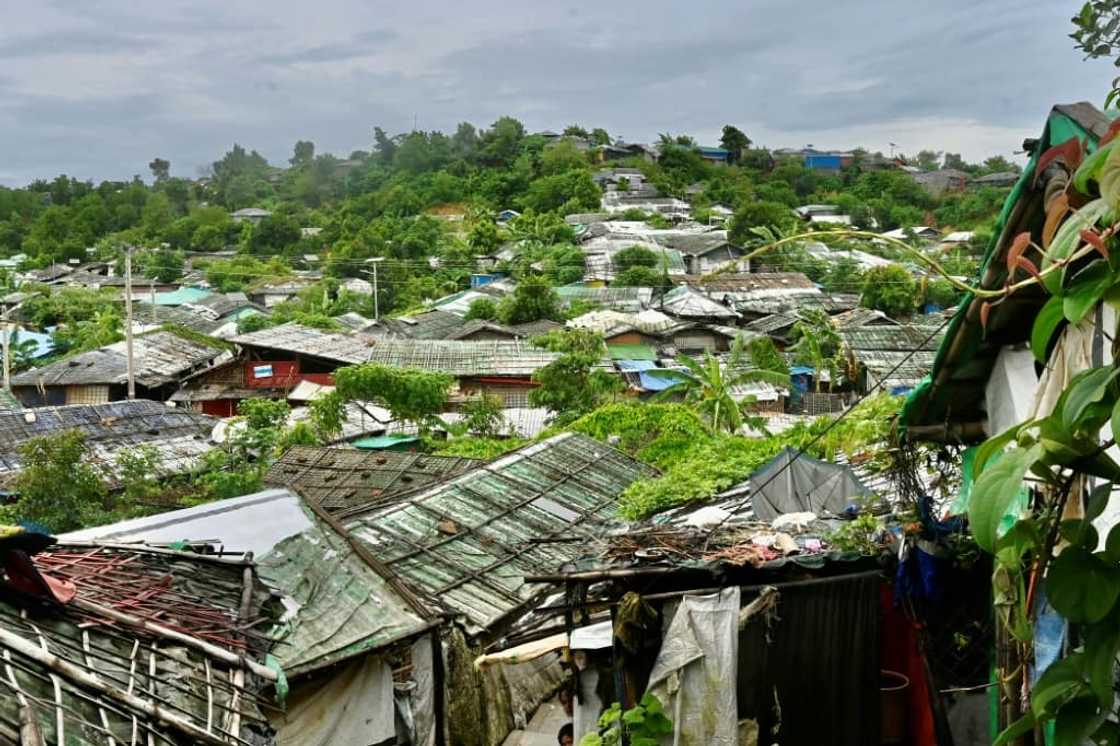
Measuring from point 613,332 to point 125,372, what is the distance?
1650cm

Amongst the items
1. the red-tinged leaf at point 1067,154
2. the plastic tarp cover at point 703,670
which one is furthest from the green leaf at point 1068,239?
the plastic tarp cover at point 703,670

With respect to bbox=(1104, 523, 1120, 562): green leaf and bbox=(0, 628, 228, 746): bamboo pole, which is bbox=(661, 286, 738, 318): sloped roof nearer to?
bbox=(0, 628, 228, 746): bamboo pole

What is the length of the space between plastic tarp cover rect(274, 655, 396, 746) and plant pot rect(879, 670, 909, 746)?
385 centimetres

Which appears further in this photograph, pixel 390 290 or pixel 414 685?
pixel 390 290

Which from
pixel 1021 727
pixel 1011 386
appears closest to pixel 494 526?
pixel 1011 386

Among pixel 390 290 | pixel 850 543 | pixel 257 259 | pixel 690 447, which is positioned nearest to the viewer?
pixel 850 543

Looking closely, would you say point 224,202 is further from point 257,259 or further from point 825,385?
point 825,385

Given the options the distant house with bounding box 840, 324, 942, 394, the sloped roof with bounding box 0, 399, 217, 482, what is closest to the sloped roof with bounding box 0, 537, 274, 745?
the sloped roof with bounding box 0, 399, 217, 482

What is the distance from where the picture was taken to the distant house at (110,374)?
33.0 meters

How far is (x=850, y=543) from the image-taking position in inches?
270

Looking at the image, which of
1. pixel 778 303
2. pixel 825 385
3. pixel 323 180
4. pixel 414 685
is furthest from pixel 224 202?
pixel 414 685

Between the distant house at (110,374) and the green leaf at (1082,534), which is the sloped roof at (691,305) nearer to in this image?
the distant house at (110,374)

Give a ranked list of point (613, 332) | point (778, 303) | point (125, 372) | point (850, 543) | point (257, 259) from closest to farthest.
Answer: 1. point (850, 543)
2. point (125, 372)
3. point (613, 332)
4. point (778, 303)
5. point (257, 259)

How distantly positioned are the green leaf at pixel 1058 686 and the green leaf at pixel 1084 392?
47 cm
